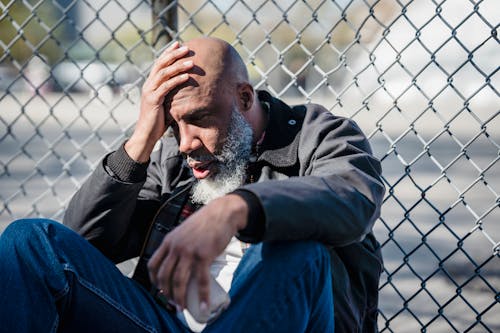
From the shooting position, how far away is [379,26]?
3107 millimetres

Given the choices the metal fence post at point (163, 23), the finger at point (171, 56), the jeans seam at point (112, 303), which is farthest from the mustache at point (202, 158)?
the metal fence post at point (163, 23)

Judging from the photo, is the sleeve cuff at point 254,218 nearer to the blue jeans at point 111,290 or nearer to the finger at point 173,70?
the blue jeans at point 111,290

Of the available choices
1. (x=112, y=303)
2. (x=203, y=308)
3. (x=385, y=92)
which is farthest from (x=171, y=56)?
(x=385, y=92)

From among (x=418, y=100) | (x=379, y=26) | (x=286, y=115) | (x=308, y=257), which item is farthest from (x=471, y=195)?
(x=418, y=100)

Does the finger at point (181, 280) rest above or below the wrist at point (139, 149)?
below

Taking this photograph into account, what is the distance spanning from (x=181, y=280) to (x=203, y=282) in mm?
64

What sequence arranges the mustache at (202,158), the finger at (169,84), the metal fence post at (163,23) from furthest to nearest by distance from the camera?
the metal fence post at (163,23) < the mustache at (202,158) < the finger at (169,84)

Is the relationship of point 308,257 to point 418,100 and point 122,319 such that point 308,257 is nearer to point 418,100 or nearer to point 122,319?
point 122,319

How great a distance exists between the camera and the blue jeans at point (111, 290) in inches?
79.0

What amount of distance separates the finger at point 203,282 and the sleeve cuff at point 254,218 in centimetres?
19

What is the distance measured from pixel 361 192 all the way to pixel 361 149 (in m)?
0.32

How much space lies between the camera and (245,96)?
2.70 m

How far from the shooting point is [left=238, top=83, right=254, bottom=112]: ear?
2686 mm

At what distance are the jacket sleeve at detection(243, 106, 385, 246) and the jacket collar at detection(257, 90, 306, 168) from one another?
83mm
